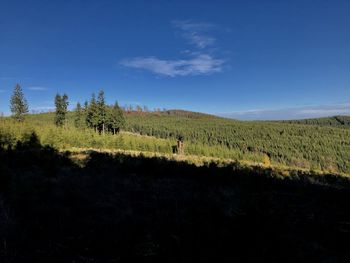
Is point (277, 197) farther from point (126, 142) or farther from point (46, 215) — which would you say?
point (126, 142)

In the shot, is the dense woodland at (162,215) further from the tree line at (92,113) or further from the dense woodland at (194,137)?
the tree line at (92,113)

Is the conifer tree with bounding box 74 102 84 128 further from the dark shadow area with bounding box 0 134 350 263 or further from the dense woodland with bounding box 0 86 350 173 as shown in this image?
the dark shadow area with bounding box 0 134 350 263

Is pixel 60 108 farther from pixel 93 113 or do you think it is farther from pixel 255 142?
pixel 255 142

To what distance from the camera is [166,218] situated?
311 inches

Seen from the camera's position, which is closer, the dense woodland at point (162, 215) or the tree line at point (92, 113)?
the dense woodland at point (162, 215)

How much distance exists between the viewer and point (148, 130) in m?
180

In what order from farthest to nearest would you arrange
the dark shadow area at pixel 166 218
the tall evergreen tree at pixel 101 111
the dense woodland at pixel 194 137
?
1. the tall evergreen tree at pixel 101 111
2. the dense woodland at pixel 194 137
3. the dark shadow area at pixel 166 218

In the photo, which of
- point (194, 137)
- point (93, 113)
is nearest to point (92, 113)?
point (93, 113)

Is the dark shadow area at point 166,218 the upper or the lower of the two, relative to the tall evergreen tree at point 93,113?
lower

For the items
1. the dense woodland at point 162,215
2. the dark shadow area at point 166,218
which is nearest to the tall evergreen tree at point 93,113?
the dense woodland at point 162,215

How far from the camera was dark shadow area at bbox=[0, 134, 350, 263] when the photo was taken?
4898mm

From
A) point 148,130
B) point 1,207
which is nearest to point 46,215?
point 1,207

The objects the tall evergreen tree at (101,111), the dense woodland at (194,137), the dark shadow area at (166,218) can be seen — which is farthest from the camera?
the tall evergreen tree at (101,111)

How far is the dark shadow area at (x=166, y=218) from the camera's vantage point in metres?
4.90
